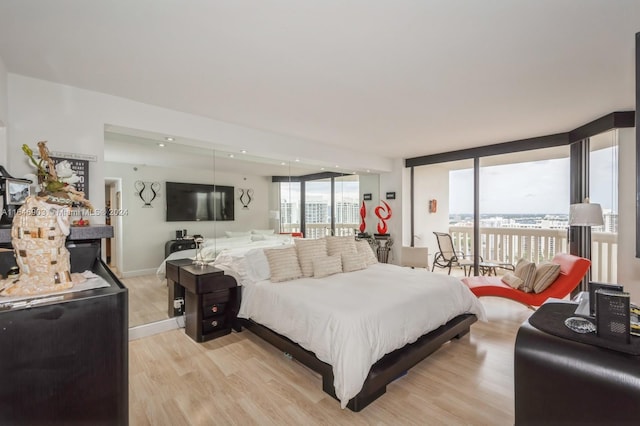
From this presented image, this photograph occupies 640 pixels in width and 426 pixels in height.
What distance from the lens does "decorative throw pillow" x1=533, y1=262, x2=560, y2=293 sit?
11.5 feet

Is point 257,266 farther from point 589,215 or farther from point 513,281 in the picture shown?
point 589,215

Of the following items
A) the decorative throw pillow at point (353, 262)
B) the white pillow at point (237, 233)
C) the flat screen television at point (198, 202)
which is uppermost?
the flat screen television at point (198, 202)

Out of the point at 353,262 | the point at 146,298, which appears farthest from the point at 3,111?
the point at 353,262

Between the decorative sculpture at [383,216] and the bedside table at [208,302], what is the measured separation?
3.85m

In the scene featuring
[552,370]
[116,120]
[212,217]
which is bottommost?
[552,370]

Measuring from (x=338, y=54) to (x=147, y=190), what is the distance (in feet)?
8.78

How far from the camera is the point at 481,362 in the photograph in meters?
2.73

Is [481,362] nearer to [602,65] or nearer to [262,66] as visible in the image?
[602,65]

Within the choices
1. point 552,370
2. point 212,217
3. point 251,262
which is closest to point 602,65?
point 552,370

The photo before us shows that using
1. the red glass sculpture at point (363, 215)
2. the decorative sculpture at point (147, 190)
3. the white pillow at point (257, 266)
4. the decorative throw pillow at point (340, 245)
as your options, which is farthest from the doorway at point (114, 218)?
the red glass sculpture at point (363, 215)

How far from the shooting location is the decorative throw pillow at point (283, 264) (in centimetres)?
319

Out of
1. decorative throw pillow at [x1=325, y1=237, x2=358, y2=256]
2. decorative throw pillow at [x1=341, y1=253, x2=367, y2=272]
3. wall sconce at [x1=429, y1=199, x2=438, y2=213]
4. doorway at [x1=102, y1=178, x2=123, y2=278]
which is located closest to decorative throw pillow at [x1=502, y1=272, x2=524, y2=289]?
decorative throw pillow at [x1=341, y1=253, x2=367, y2=272]

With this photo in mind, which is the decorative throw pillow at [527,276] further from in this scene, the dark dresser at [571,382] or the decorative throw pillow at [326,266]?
the dark dresser at [571,382]

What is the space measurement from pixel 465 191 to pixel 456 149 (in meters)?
0.90
